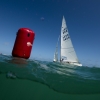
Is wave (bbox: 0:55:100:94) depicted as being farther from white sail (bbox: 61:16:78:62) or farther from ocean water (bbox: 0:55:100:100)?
white sail (bbox: 61:16:78:62)

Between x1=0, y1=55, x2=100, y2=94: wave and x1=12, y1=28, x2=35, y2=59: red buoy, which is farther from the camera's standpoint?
x1=0, y1=55, x2=100, y2=94: wave

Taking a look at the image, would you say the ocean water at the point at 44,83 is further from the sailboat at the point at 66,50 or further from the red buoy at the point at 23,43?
the sailboat at the point at 66,50

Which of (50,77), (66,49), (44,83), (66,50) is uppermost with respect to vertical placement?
(66,49)

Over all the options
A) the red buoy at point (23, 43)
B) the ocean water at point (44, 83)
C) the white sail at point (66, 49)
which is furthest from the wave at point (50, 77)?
the white sail at point (66, 49)

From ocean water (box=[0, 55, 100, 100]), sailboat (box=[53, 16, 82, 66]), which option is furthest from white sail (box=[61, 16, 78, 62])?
ocean water (box=[0, 55, 100, 100])

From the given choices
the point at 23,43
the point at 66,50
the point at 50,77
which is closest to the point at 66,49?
the point at 66,50

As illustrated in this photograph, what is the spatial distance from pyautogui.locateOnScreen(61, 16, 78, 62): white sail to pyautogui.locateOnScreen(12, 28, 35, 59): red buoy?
16044 mm

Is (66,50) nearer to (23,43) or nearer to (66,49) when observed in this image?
(66,49)

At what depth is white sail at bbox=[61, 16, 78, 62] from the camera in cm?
2222

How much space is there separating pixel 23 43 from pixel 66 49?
17.3 meters

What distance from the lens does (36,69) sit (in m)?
8.98

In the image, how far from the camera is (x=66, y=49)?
22984 mm

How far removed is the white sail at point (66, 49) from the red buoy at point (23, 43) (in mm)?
16044

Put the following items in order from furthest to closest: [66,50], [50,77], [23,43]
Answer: [66,50] → [50,77] → [23,43]
